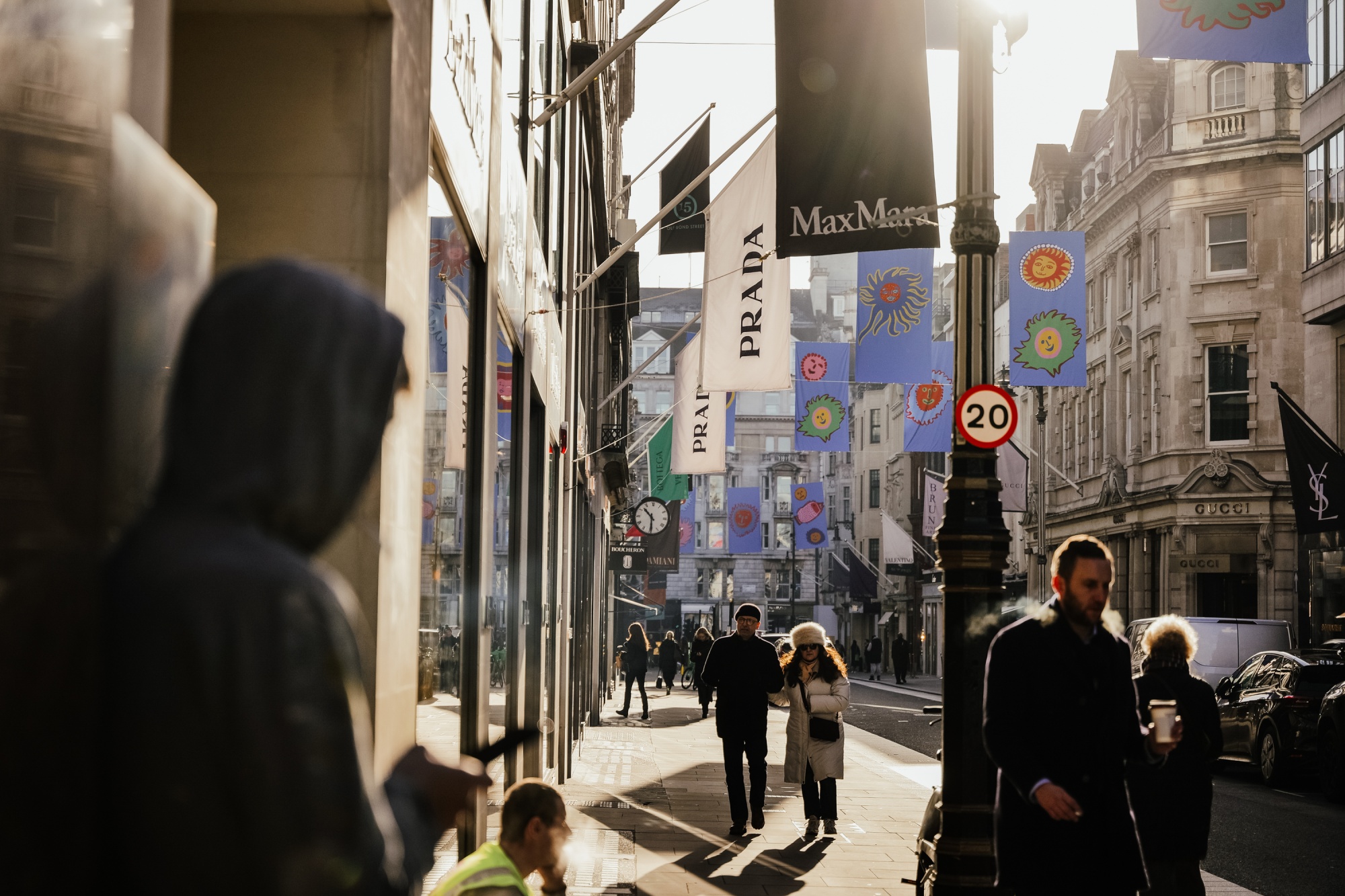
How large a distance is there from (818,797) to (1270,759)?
8345mm

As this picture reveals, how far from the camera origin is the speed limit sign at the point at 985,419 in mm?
8586

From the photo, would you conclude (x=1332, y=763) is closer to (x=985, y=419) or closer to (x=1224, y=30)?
(x=1224, y=30)

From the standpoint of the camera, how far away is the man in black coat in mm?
5289

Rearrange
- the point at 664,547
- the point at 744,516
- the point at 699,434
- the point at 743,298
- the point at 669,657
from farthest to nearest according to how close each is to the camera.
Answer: the point at 744,516 < the point at 664,547 < the point at 669,657 < the point at 699,434 < the point at 743,298

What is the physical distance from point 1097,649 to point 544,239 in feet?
30.1

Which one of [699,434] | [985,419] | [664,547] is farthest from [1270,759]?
[664,547]

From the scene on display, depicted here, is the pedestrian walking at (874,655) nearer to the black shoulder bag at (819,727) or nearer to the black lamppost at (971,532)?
the black shoulder bag at (819,727)

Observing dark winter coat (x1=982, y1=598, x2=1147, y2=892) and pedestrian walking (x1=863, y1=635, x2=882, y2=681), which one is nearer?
dark winter coat (x1=982, y1=598, x2=1147, y2=892)

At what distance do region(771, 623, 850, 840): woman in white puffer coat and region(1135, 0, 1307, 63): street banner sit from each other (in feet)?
23.8

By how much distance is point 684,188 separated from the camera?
1769 centimetres

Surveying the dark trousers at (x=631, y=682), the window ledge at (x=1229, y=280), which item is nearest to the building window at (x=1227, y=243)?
the window ledge at (x=1229, y=280)

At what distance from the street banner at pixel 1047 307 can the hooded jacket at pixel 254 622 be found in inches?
1100

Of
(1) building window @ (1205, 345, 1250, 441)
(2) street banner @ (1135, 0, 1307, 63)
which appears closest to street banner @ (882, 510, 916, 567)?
(1) building window @ (1205, 345, 1250, 441)

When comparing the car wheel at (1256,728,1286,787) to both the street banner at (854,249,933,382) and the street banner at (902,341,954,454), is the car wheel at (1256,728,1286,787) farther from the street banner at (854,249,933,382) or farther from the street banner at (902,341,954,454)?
the street banner at (902,341,954,454)
